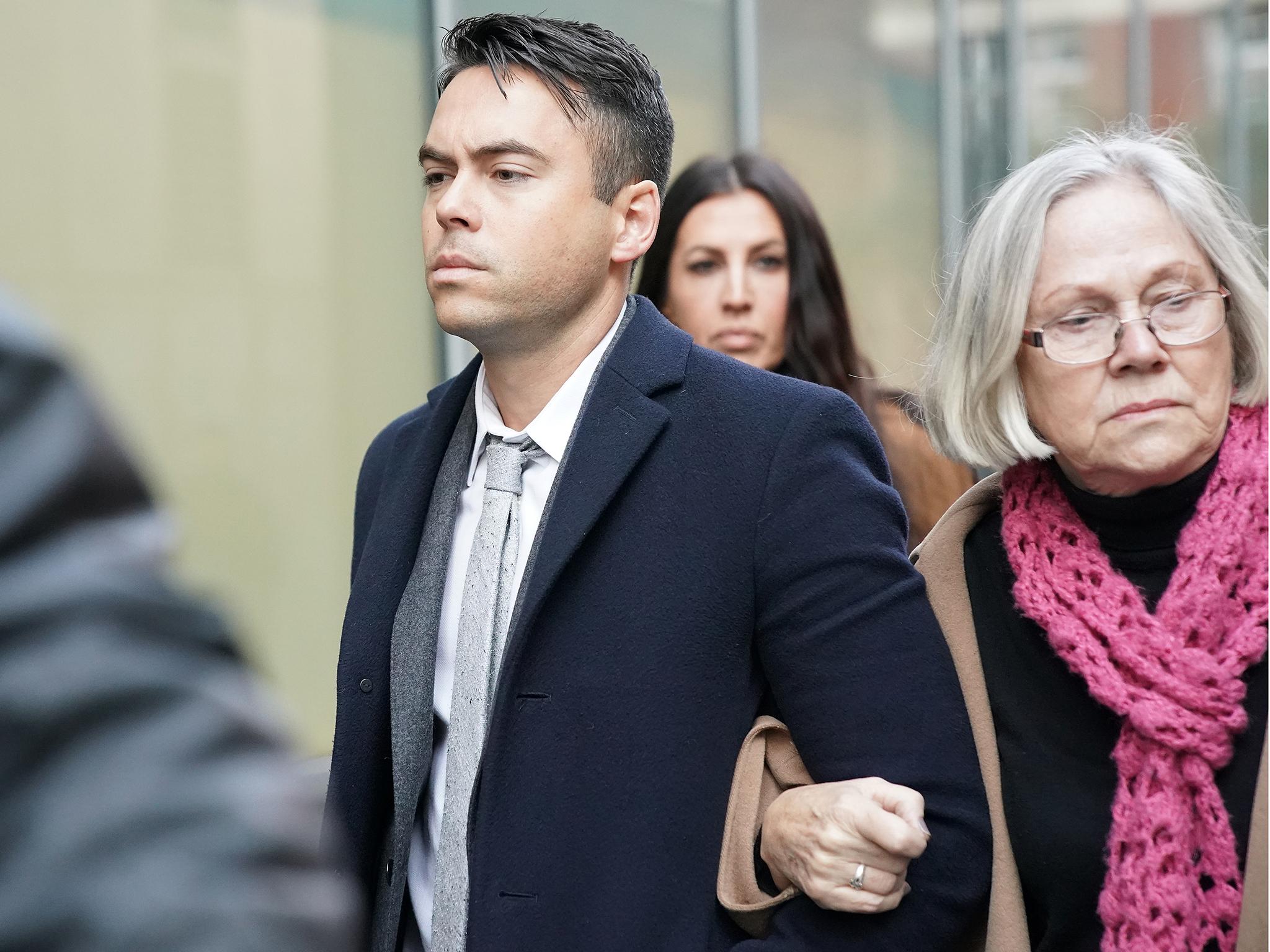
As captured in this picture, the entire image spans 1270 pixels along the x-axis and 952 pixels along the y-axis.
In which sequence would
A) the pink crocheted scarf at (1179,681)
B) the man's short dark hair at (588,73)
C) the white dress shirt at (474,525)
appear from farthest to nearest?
the man's short dark hair at (588,73) < the white dress shirt at (474,525) < the pink crocheted scarf at (1179,681)

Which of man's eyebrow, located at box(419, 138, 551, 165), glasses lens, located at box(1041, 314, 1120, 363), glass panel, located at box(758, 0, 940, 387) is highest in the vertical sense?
glass panel, located at box(758, 0, 940, 387)

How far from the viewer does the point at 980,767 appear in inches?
88.0

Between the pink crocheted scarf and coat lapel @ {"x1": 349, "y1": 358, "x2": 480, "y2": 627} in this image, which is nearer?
the pink crocheted scarf

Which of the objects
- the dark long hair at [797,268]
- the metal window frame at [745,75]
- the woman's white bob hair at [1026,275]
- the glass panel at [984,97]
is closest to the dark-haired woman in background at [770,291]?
the dark long hair at [797,268]

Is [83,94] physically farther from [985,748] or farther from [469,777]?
[985,748]

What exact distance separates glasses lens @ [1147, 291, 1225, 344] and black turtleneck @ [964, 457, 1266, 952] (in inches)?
8.7

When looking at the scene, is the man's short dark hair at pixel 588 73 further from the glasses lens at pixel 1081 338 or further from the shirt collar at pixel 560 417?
the glasses lens at pixel 1081 338

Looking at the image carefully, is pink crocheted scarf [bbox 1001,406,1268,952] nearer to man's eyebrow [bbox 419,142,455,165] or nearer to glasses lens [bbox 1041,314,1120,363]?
glasses lens [bbox 1041,314,1120,363]

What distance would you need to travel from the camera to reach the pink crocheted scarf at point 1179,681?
6.65 ft

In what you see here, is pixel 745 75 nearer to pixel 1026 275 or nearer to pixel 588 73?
pixel 588 73

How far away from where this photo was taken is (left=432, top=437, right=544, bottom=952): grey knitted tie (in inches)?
89.1

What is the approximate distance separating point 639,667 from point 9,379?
1.74 meters

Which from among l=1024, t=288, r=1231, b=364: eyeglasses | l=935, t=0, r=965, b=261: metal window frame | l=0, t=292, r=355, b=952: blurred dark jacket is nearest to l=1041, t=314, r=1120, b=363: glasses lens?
l=1024, t=288, r=1231, b=364: eyeglasses

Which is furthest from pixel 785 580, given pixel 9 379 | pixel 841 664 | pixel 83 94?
pixel 83 94
